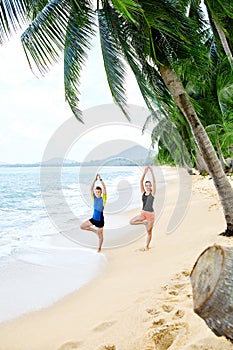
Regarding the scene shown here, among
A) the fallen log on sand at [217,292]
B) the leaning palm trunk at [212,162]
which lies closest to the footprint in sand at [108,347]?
the fallen log on sand at [217,292]

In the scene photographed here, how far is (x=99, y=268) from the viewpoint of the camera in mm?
4707

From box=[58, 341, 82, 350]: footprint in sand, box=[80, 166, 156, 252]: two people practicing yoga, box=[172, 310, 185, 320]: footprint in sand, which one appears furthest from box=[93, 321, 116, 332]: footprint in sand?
box=[80, 166, 156, 252]: two people practicing yoga

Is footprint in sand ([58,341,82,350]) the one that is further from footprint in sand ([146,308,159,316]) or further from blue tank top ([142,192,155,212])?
blue tank top ([142,192,155,212])

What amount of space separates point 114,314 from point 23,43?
4.83 m

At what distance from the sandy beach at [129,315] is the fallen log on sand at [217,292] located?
34 cm

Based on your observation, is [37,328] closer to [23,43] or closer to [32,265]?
[32,265]

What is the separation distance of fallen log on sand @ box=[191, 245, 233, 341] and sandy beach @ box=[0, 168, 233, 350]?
337 millimetres

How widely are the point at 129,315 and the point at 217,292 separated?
1.48 m

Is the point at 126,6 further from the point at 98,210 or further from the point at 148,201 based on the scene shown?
the point at 98,210

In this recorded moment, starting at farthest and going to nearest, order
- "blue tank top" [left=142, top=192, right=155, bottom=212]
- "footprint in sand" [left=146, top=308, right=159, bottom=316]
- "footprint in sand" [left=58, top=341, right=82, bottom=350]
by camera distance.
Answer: "blue tank top" [left=142, top=192, right=155, bottom=212], "footprint in sand" [left=146, top=308, right=159, bottom=316], "footprint in sand" [left=58, top=341, right=82, bottom=350]

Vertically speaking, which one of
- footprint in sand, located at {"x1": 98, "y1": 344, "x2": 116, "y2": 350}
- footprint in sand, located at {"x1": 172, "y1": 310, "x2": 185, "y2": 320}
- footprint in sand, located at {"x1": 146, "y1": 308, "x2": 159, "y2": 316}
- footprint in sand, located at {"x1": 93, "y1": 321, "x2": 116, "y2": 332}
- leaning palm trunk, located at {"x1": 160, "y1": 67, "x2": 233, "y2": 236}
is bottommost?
footprint in sand, located at {"x1": 93, "y1": 321, "x2": 116, "y2": 332}

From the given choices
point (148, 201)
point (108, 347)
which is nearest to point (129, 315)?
point (108, 347)

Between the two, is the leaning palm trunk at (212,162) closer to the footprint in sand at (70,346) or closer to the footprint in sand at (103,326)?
the footprint in sand at (103,326)

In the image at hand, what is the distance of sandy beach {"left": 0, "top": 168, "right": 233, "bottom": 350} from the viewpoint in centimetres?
209
